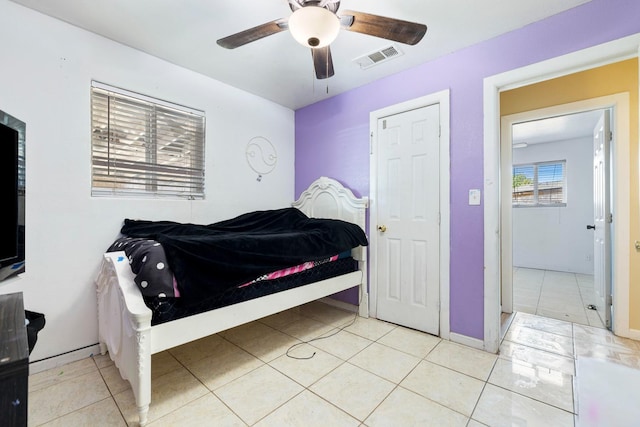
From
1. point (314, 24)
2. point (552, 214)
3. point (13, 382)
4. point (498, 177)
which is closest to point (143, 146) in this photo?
point (314, 24)

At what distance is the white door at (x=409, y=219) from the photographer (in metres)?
2.37

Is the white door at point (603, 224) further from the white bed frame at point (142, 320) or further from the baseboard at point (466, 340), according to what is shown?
the white bed frame at point (142, 320)

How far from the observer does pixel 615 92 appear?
7.97ft

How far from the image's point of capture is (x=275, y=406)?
1473 mm

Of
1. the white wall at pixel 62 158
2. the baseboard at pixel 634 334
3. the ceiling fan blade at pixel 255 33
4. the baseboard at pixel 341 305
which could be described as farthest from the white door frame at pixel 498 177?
the white wall at pixel 62 158

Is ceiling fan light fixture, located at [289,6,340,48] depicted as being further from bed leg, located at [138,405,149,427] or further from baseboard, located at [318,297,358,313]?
baseboard, located at [318,297,358,313]

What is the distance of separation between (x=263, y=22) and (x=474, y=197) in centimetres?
207

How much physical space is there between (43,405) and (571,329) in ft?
12.9

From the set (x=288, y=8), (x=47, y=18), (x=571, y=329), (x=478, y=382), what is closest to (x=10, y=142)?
(x=47, y=18)

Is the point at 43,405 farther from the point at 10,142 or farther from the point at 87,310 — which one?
the point at 10,142

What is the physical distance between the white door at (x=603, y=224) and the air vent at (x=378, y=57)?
2145 millimetres

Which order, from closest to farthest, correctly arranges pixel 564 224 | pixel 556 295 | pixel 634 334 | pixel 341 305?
pixel 634 334 < pixel 341 305 < pixel 556 295 < pixel 564 224

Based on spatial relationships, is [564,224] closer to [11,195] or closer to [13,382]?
[13,382]

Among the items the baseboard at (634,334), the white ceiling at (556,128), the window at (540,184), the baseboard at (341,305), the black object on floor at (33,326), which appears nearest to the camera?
the black object on floor at (33,326)
